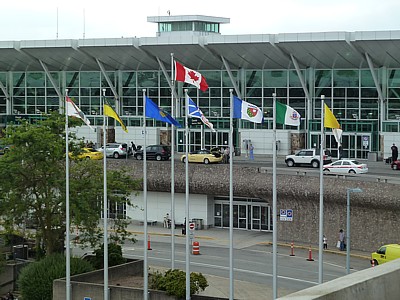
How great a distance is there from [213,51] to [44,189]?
3005 centimetres

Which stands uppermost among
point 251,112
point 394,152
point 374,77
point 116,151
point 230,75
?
point 230,75

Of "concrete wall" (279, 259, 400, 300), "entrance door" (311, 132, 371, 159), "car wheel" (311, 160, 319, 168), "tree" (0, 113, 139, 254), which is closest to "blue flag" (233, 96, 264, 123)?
"tree" (0, 113, 139, 254)

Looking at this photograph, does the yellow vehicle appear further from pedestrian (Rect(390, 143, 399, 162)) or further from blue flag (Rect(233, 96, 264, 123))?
pedestrian (Rect(390, 143, 399, 162))

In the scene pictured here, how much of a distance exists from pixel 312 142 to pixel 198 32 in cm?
2882

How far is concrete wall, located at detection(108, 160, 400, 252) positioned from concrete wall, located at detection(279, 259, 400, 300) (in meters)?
32.6

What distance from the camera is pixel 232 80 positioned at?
221 feet

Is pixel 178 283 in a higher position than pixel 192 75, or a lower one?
lower

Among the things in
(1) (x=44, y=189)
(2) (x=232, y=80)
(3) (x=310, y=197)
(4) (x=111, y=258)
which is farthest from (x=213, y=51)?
(4) (x=111, y=258)

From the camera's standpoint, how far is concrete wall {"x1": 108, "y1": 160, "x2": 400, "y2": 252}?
43312 millimetres

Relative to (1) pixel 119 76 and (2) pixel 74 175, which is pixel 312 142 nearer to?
(1) pixel 119 76

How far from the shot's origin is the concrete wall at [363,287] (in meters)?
9.27

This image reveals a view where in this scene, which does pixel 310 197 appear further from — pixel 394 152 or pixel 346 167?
pixel 394 152

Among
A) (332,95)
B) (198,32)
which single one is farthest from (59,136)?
(198,32)

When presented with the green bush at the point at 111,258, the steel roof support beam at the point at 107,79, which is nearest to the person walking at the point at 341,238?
the green bush at the point at 111,258
